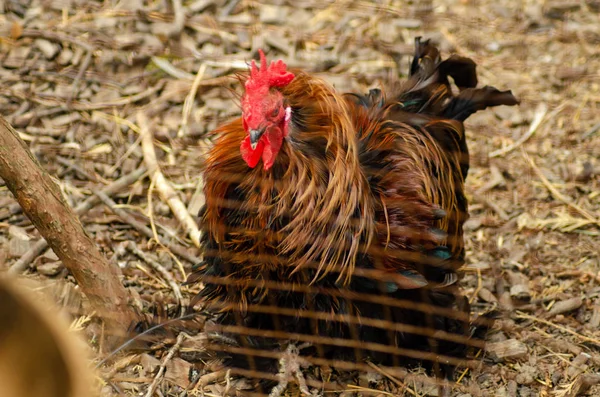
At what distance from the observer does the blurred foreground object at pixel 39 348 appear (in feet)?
3.20

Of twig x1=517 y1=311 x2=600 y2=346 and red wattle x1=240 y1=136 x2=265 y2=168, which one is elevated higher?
red wattle x1=240 y1=136 x2=265 y2=168

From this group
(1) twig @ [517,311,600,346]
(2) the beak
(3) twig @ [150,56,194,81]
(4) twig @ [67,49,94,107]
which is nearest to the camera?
(2) the beak

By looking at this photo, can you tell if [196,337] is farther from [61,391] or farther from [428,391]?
[61,391]

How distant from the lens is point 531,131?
3375 mm

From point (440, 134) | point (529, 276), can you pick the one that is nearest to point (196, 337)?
point (440, 134)

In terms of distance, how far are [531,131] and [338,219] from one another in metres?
1.81

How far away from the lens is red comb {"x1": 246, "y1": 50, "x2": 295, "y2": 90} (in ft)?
6.44

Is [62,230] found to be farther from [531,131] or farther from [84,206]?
[531,131]

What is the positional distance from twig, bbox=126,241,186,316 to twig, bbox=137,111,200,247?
197 millimetres

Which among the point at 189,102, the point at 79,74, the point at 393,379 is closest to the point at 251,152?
the point at 393,379

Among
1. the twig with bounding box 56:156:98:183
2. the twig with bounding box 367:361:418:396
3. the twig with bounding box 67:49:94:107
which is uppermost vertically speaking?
the twig with bounding box 67:49:94:107

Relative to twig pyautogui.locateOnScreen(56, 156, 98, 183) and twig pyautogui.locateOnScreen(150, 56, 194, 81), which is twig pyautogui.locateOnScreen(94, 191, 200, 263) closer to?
twig pyautogui.locateOnScreen(56, 156, 98, 183)

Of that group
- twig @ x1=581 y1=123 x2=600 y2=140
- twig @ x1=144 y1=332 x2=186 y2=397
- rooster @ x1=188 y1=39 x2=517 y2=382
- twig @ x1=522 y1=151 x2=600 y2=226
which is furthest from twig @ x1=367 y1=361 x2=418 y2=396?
twig @ x1=581 y1=123 x2=600 y2=140

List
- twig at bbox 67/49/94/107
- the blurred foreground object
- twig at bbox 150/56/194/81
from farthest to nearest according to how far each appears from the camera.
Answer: twig at bbox 150/56/194/81 → twig at bbox 67/49/94/107 → the blurred foreground object
